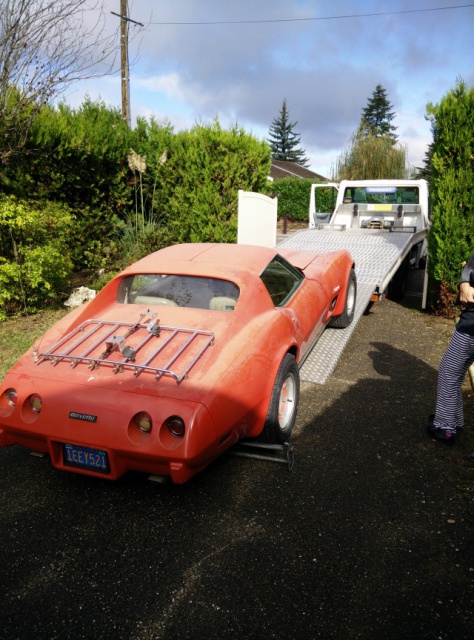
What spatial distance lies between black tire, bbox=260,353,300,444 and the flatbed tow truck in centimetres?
83

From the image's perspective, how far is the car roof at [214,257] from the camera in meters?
4.01

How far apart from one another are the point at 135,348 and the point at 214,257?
4.19 feet

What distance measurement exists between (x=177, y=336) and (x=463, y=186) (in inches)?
205

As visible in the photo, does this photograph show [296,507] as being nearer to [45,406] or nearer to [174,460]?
[174,460]

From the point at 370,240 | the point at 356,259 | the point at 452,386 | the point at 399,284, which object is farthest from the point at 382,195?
the point at 452,386

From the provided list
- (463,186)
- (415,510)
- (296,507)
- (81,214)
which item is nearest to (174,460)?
(296,507)

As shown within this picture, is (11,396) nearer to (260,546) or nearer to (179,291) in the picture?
(179,291)

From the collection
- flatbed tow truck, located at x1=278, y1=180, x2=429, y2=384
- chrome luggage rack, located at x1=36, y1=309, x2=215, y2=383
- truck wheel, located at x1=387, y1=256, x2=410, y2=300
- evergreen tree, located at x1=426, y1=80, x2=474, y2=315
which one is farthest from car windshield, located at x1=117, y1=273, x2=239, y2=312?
truck wheel, located at x1=387, y1=256, x2=410, y2=300

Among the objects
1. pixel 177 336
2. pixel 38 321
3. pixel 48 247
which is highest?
pixel 48 247

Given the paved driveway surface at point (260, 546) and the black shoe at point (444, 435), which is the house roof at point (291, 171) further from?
the paved driveway surface at point (260, 546)

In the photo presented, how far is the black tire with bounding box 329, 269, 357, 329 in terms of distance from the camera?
5.75 m

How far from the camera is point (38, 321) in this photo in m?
6.61

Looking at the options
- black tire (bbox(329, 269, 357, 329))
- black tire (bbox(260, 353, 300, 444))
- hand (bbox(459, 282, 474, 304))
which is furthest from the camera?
black tire (bbox(329, 269, 357, 329))

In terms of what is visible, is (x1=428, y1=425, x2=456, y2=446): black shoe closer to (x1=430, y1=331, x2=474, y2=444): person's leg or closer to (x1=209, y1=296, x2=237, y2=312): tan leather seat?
(x1=430, y1=331, x2=474, y2=444): person's leg
